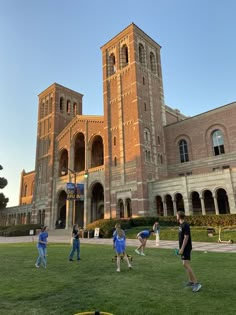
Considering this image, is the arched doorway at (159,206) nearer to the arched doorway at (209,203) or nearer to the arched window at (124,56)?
the arched doorway at (209,203)

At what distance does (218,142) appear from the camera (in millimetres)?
31953

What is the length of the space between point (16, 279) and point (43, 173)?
143ft

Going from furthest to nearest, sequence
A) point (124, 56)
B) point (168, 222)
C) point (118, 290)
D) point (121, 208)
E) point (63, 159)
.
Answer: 1. point (63, 159)
2. point (124, 56)
3. point (121, 208)
4. point (168, 222)
5. point (118, 290)

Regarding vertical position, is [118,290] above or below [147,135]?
below

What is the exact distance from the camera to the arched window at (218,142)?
3154 centimetres

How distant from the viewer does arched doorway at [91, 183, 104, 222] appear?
138ft

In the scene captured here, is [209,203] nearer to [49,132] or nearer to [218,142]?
[218,142]

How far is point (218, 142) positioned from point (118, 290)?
96.9ft

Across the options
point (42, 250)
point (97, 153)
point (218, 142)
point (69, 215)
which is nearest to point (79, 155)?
point (97, 153)

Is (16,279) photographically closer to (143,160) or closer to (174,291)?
(174,291)

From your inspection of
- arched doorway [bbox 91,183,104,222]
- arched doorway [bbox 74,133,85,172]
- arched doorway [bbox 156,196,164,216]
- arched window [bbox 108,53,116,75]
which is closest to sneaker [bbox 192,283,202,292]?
arched doorway [bbox 156,196,164,216]

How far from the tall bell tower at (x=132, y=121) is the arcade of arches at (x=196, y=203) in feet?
8.79

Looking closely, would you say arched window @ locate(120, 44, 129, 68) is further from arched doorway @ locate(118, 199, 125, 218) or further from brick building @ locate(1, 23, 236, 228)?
arched doorway @ locate(118, 199, 125, 218)

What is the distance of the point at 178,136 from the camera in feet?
118
